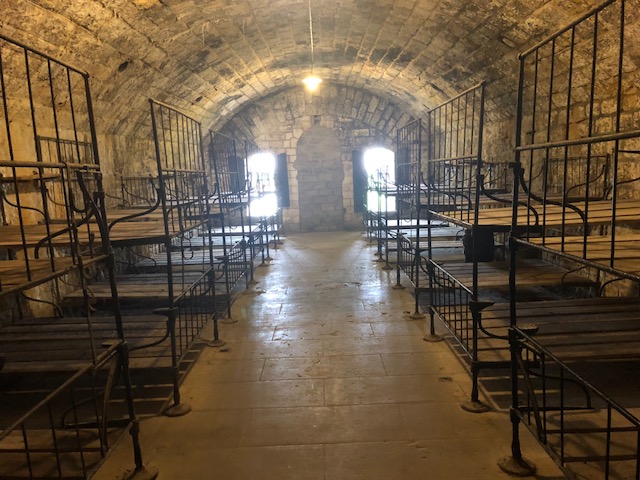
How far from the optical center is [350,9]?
5.94m

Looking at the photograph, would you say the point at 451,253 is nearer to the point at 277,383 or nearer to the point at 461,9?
the point at 461,9

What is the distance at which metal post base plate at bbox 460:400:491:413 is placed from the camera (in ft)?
10.3

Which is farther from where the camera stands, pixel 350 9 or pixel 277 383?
pixel 350 9

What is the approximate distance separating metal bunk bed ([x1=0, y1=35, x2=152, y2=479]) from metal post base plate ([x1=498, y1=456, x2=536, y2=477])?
75.4 inches

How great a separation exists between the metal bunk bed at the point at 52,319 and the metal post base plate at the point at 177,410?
0.87 feet

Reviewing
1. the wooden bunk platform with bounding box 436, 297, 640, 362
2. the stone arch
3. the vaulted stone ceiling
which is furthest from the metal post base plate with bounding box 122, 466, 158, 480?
the stone arch

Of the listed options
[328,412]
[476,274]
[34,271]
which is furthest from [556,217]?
[34,271]

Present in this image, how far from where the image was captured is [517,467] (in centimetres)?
253

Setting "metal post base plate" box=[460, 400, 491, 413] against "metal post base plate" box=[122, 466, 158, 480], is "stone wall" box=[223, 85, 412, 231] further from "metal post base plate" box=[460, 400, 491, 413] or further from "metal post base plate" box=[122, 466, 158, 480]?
"metal post base plate" box=[122, 466, 158, 480]

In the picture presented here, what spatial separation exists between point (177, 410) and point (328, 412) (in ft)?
3.40

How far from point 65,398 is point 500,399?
10.3 ft

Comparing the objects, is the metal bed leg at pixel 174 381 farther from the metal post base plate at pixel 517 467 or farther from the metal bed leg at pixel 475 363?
the metal post base plate at pixel 517 467

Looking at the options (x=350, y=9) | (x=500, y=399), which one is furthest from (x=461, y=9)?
(x=500, y=399)

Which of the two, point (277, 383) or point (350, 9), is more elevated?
point (350, 9)
